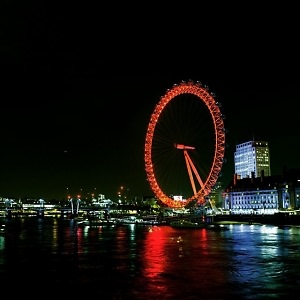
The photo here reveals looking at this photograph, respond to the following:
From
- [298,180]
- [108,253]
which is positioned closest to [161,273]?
[108,253]

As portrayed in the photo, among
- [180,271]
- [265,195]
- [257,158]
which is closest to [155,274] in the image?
[180,271]

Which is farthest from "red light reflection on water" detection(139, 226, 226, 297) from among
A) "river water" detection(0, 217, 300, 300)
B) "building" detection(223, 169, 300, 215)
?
"building" detection(223, 169, 300, 215)

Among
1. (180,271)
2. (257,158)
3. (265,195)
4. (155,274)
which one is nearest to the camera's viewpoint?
(155,274)

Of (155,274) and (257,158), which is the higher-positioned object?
(257,158)

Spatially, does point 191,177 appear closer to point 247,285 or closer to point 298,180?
point 247,285

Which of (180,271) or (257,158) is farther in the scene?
(257,158)

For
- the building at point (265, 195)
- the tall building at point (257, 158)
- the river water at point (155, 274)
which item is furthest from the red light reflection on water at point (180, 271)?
the tall building at point (257, 158)

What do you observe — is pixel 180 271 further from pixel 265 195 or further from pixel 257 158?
pixel 257 158

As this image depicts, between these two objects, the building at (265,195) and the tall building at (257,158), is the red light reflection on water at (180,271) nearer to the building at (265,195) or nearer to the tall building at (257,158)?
the building at (265,195)

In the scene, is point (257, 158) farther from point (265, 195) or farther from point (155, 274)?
point (155, 274)

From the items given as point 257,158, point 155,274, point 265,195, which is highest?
point 257,158

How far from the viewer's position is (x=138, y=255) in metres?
30.5

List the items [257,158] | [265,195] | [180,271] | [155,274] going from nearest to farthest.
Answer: [155,274], [180,271], [265,195], [257,158]

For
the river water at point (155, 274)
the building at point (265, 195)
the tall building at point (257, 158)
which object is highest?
the tall building at point (257, 158)
